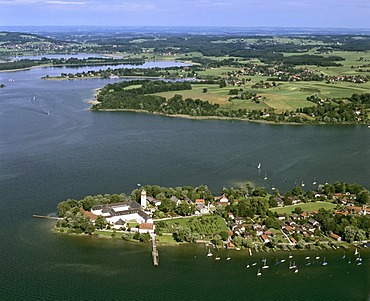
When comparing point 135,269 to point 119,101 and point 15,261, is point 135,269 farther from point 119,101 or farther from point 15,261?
point 119,101

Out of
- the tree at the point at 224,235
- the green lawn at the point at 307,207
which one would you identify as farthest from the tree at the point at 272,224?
the tree at the point at 224,235

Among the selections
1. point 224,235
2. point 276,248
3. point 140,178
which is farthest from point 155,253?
point 140,178

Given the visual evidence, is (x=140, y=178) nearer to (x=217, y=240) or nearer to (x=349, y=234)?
(x=217, y=240)

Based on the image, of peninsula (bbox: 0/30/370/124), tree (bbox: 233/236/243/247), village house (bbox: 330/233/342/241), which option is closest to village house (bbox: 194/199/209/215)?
tree (bbox: 233/236/243/247)

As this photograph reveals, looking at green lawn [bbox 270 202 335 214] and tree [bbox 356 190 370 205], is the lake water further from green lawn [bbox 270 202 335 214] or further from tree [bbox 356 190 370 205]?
tree [bbox 356 190 370 205]

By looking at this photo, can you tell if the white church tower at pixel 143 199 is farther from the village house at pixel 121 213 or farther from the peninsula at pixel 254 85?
the peninsula at pixel 254 85

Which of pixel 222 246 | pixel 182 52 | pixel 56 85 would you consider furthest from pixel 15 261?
pixel 182 52
